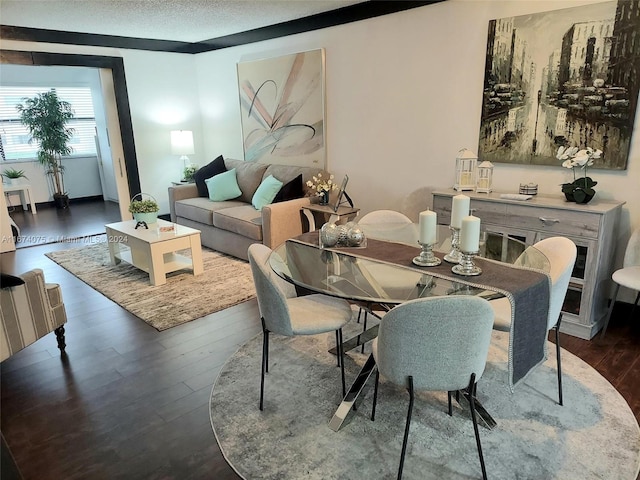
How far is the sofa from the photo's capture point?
14.5ft

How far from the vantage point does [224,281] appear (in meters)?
4.18

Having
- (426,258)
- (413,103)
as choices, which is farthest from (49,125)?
(426,258)

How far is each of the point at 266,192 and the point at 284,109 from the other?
1.17m

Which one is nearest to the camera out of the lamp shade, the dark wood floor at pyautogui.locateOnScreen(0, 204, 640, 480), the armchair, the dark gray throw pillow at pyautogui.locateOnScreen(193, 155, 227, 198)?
the dark wood floor at pyautogui.locateOnScreen(0, 204, 640, 480)

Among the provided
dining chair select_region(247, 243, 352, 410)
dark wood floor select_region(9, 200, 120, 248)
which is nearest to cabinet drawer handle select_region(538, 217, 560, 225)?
dining chair select_region(247, 243, 352, 410)

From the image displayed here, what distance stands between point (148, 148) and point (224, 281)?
3204mm

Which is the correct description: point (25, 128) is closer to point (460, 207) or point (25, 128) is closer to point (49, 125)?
point (49, 125)

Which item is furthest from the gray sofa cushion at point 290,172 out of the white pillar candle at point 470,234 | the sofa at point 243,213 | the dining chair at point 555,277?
the white pillar candle at point 470,234

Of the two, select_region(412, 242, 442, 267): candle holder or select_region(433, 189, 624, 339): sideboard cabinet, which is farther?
select_region(433, 189, 624, 339): sideboard cabinet

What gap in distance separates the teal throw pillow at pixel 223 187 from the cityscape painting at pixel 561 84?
3046 millimetres

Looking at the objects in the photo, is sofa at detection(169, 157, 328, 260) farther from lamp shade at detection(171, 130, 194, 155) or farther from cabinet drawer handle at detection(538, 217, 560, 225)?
cabinet drawer handle at detection(538, 217, 560, 225)

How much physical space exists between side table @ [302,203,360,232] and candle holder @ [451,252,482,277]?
2269 millimetres

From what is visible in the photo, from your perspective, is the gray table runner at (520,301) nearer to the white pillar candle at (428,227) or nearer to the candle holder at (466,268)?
the candle holder at (466,268)

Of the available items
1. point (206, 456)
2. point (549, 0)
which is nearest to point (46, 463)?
point (206, 456)
